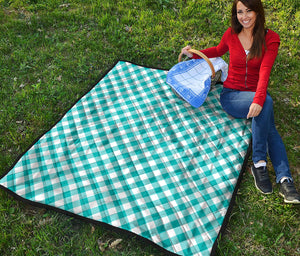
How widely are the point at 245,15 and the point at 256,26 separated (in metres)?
0.20

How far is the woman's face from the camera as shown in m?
3.20

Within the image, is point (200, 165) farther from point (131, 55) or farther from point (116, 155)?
point (131, 55)

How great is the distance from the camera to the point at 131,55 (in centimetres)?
481

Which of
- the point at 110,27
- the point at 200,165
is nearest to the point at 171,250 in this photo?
the point at 200,165

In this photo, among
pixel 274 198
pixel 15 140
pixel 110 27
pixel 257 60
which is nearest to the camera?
pixel 274 198

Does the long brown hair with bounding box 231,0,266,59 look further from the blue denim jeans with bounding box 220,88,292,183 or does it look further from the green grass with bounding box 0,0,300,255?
the green grass with bounding box 0,0,300,255

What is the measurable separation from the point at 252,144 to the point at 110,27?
3102 mm

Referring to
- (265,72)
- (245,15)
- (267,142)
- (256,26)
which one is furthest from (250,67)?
(267,142)

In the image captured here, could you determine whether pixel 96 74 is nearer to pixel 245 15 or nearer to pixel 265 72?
pixel 245 15

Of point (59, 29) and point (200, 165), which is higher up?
point (59, 29)

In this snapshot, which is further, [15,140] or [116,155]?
[15,140]

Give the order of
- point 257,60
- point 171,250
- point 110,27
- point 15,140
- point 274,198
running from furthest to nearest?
point 110,27, point 15,140, point 257,60, point 274,198, point 171,250

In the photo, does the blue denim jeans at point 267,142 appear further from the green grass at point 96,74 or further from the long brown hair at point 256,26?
the long brown hair at point 256,26

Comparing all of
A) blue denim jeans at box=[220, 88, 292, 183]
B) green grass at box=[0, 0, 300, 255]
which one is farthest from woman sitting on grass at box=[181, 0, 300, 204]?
green grass at box=[0, 0, 300, 255]
